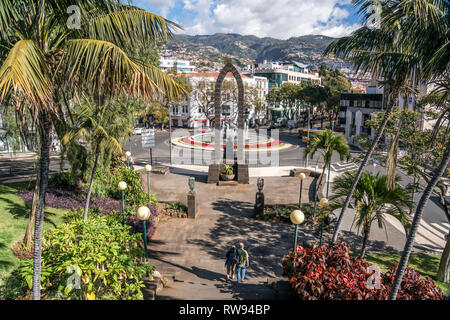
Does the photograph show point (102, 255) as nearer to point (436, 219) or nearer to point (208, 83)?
point (436, 219)

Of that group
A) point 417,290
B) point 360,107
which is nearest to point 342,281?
point 417,290

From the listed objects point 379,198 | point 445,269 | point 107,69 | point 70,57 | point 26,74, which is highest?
point 70,57

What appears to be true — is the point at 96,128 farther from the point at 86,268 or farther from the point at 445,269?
the point at 445,269

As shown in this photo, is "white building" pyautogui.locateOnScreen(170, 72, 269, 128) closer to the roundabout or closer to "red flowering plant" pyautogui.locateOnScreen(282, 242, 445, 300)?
the roundabout

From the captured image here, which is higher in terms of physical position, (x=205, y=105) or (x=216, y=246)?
(x=205, y=105)

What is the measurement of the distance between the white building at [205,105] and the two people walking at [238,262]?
3739 cm

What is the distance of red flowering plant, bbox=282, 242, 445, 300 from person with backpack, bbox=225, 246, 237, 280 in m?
2.17

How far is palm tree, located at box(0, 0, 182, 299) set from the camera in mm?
3955

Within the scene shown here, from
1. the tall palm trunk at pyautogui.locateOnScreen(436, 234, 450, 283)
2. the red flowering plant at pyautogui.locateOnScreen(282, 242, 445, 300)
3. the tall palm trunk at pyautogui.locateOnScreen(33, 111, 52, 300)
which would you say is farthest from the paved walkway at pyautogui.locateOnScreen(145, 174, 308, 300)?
the tall palm trunk at pyautogui.locateOnScreen(436, 234, 450, 283)

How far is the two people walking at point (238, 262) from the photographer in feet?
29.3

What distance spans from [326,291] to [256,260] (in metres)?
4.31

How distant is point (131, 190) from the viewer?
1526 centimetres

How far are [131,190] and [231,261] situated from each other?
7.87 m

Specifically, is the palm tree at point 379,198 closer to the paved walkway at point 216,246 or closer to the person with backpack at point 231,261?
the paved walkway at point 216,246
